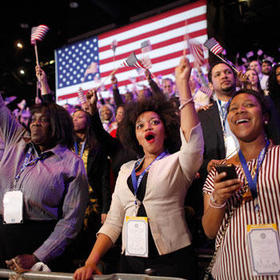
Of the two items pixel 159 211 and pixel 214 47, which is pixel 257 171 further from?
pixel 214 47

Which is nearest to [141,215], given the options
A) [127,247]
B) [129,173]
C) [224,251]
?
[127,247]

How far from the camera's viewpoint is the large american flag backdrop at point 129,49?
610 cm

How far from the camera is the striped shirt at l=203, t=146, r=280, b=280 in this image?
134cm

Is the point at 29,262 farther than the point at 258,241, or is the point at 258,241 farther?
the point at 29,262

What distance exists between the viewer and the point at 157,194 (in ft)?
5.41

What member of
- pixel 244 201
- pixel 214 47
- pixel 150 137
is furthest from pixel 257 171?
pixel 214 47

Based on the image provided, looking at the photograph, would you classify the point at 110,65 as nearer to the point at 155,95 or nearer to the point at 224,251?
the point at 155,95

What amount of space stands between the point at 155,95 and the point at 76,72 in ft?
19.4

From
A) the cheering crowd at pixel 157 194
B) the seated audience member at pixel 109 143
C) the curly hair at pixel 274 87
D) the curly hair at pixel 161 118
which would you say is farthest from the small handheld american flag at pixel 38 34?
the curly hair at pixel 274 87

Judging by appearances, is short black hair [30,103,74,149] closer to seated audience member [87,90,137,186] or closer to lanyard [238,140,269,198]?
seated audience member [87,90,137,186]

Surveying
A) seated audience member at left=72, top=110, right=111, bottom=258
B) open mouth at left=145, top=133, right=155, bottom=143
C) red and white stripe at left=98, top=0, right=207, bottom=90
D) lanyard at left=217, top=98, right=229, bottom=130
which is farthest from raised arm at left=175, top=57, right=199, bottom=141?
red and white stripe at left=98, top=0, right=207, bottom=90

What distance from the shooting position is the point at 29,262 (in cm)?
167

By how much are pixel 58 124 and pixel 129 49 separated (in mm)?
5248

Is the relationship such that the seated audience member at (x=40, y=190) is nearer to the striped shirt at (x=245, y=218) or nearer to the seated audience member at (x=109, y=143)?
the seated audience member at (x=109, y=143)
